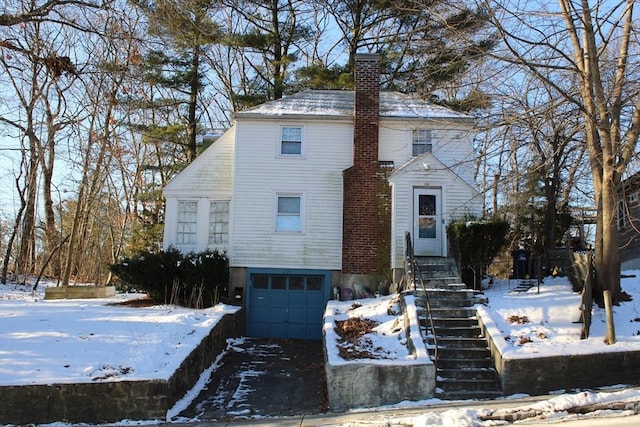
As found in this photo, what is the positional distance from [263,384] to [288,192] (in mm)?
7532

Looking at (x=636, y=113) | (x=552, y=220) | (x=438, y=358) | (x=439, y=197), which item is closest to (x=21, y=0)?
(x=439, y=197)

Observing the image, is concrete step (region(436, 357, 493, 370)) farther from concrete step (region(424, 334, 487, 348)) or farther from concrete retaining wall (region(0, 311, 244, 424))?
concrete retaining wall (region(0, 311, 244, 424))

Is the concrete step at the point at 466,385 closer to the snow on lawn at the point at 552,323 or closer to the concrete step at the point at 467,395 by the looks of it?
the concrete step at the point at 467,395

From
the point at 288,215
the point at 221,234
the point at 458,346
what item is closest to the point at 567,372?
the point at 458,346

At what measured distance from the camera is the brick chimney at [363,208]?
17438mm

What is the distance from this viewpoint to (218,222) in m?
18.7

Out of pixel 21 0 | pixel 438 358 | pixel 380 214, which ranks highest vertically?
pixel 21 0

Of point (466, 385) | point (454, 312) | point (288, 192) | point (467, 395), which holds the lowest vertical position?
point (467, 395)

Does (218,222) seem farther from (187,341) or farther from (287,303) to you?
(187,341)

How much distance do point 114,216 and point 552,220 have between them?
24749mm

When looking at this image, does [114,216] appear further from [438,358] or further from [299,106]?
[438,358]

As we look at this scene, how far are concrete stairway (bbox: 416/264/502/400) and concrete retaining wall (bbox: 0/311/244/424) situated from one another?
4.81 m

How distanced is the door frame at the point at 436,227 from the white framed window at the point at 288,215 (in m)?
3.59

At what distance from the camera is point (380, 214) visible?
57.6 feet
